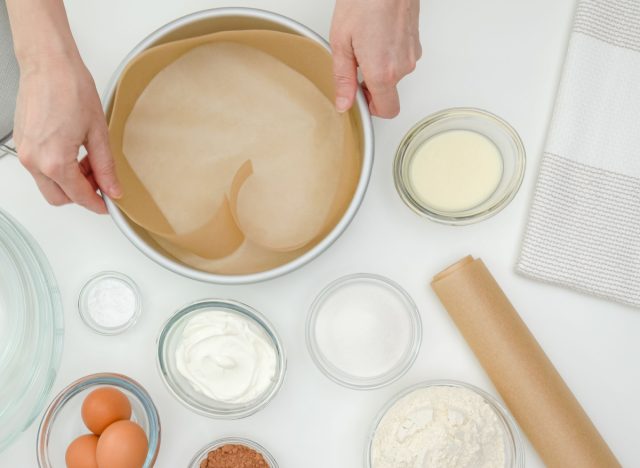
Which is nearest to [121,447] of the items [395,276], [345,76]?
[395,276]

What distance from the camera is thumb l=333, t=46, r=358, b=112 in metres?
0.81

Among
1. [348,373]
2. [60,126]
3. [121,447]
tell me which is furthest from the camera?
[348,373]

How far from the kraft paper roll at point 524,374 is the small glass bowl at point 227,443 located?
1.00ft

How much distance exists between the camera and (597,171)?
93 centimetres

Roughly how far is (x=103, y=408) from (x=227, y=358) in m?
0.17

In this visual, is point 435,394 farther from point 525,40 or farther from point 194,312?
point 525,40

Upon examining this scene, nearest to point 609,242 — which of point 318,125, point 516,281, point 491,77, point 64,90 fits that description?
point 516,281

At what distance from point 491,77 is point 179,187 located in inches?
17.2

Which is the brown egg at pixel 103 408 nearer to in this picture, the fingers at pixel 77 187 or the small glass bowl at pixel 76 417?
the small glass bowl at pixel 76 417

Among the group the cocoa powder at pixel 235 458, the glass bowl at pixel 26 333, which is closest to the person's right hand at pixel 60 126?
the glass bowl at pixel 26 333

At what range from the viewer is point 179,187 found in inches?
35.9

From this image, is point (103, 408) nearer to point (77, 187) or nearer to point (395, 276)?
point (77, 187)

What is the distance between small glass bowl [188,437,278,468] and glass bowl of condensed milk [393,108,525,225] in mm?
372

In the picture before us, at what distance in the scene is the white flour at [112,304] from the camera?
0.95m
